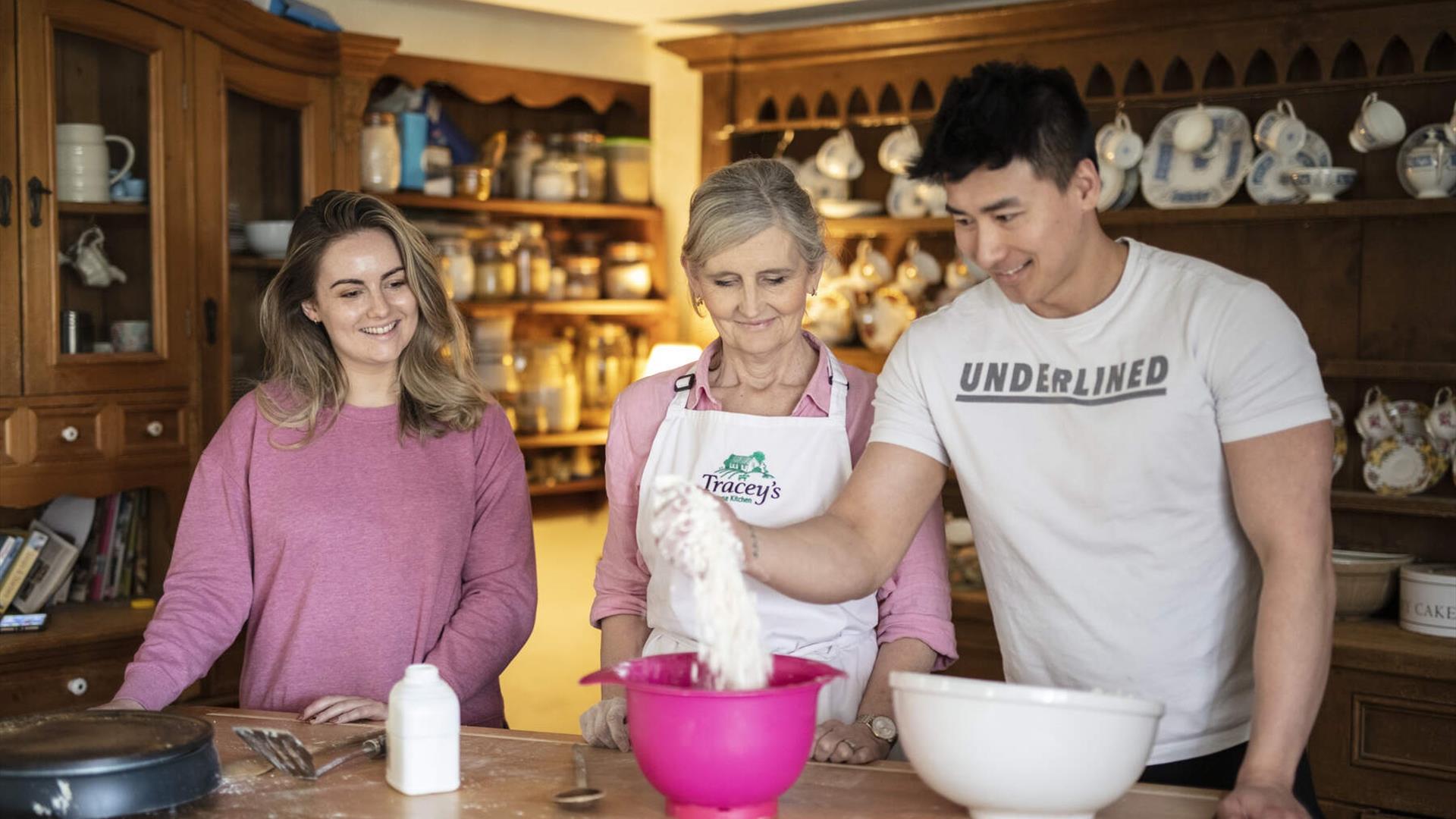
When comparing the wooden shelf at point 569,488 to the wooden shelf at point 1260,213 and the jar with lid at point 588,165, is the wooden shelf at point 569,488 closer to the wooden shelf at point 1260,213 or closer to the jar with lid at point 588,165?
the jar with lid at point 588,165

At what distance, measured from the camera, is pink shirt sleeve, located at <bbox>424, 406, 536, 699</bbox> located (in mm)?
2217

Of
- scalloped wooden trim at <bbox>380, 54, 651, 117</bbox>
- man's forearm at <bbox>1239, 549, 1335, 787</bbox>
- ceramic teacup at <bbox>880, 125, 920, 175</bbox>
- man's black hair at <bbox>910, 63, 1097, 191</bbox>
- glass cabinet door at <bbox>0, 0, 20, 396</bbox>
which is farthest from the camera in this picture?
scalloped wooden trim at <bbox>380, 54, 651, 117</bbox>

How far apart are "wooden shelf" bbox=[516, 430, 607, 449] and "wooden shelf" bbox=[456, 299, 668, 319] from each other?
38 centimetres

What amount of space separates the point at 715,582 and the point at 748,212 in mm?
680

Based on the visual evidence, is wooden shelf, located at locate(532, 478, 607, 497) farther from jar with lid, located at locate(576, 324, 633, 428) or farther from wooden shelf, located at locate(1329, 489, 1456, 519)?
wooden shelf, located at locate(1329, 489, 1456, 519)

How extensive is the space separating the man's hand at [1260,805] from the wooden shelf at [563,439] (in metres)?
3.09

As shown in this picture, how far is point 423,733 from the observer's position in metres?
1.59

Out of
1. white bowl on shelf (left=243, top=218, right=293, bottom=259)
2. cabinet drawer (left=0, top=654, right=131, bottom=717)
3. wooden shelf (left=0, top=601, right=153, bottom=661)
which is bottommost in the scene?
cabinet drawer (left=0, top=654, right=131, bottom=717)

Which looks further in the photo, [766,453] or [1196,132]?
[1196,132]

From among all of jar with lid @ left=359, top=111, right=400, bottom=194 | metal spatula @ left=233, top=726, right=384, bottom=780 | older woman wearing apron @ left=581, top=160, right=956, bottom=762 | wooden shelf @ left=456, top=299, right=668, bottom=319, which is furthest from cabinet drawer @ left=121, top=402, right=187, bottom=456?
metal spatula @ left=233, top=726, right=384, bottom=780

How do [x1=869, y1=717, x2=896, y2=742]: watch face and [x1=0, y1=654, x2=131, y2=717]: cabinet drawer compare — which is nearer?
[x1=869, y1=717, x2=896, y2=742]: watch face

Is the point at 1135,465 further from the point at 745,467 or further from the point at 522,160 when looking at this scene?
the point at 522,160

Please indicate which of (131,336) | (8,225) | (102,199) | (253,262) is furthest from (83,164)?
(253,262)

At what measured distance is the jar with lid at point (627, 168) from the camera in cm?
480
